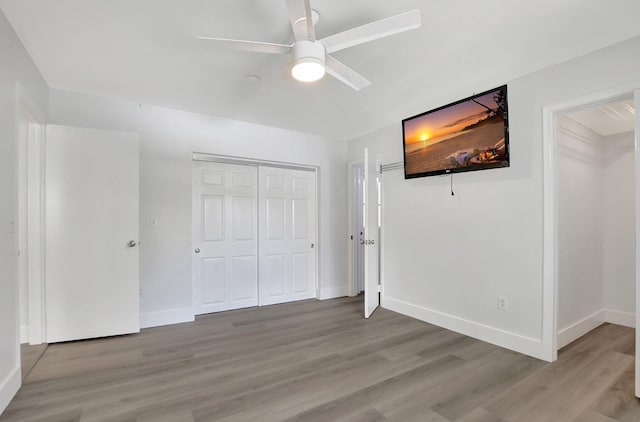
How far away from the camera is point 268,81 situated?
2.93 meters

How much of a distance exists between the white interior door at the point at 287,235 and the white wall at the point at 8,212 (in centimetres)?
255

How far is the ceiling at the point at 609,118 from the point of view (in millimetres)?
2914

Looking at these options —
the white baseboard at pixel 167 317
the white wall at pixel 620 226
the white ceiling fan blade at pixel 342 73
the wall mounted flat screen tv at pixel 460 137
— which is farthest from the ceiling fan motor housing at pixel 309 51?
the white wall at pixel 620 226

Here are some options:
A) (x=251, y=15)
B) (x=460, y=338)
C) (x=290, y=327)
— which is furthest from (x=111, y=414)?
(x=460, y=338)

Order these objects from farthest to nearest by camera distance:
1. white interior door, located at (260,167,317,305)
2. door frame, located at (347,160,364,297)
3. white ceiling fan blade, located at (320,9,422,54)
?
door frame, located at (347,160,364,297), white interior door, located at (260,167,317,305), white ceiling fan blade, located at (320,9,422,54)

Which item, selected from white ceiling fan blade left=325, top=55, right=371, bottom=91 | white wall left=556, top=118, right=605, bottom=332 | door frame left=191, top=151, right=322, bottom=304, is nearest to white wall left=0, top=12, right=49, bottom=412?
door frame left=191, top=151, right=322, bottom=304

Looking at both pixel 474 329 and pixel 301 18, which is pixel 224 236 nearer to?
pixel 301 18

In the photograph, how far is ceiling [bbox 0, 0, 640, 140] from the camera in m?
1.91

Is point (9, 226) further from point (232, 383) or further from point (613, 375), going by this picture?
point (613, 375)

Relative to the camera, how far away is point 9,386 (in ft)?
6.49

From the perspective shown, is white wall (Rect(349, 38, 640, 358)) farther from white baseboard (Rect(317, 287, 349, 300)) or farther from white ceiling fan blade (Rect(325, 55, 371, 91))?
white ceiling fan blade (Rect(325, 55, 371, 91))

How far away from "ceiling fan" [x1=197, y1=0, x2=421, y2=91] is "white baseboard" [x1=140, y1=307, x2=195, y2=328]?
2.99 meters

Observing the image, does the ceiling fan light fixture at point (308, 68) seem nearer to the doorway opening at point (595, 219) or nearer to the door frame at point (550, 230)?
the door frame at point (550, 230)

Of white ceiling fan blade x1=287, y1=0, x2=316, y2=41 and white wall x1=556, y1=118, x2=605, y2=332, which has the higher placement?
white ceiling fan blade x1=287, y1=0, x2=316, y2=41
